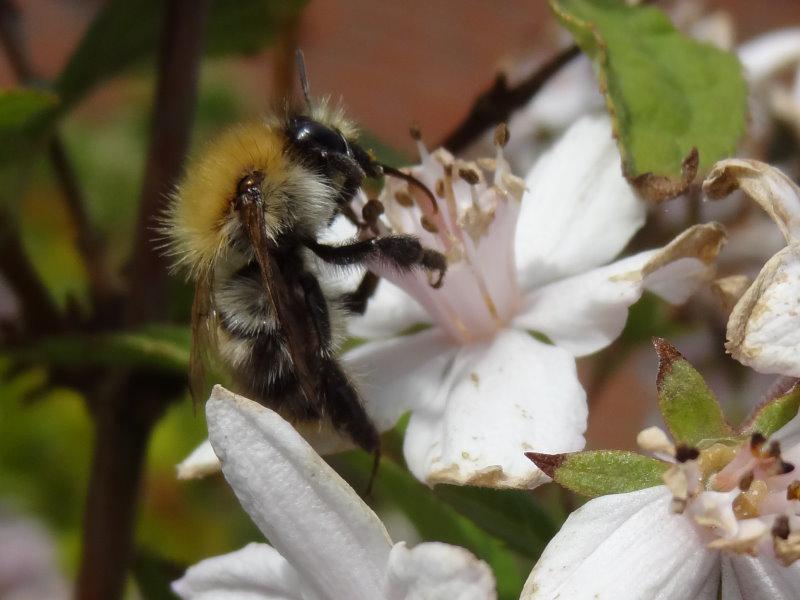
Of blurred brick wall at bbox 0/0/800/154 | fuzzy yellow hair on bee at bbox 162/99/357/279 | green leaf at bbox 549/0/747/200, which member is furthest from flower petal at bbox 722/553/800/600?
blurred brick wall at bbox 0/0/800/154

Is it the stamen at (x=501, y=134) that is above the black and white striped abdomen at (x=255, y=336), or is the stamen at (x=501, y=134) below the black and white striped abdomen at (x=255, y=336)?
above

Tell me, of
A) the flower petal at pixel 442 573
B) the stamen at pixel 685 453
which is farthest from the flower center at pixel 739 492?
the flower petal at pixel 442 573

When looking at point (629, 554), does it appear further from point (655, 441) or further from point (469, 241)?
point (469, 241)

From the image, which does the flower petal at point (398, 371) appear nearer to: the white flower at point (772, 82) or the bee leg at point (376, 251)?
the bee leg at point (376, 251)

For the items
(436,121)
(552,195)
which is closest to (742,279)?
(552,195)

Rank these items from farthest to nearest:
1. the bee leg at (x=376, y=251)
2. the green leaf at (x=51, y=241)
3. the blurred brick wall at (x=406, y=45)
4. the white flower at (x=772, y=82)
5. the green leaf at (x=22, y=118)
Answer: the blurred brick wall at (x=406, y=45) < the green leaf at (x=51, y=241) < the white flower at (x=772, y=82) < the green leaf at (x=22, y=118) < the bee leg at (x=376, y=251)

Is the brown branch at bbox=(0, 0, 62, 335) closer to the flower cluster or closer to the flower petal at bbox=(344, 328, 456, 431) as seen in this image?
the flower petal at bbox=(344, 328, 456, 431)

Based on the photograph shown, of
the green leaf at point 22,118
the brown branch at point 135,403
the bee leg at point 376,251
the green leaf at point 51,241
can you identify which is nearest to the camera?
the bee leg at point 376,251
